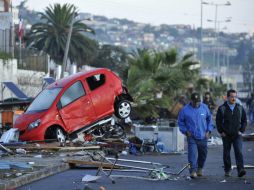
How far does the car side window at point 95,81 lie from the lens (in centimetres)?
2780

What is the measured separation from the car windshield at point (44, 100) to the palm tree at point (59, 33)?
42828 mm

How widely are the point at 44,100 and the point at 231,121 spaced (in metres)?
11.2

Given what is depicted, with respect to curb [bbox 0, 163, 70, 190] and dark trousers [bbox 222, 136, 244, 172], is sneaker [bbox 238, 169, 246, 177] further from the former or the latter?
curb [bbox 0, 163, 70, 190]

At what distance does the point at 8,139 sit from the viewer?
25375 millimetres

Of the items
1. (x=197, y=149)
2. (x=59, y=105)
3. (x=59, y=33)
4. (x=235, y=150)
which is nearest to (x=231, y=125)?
(x=235, y=150)

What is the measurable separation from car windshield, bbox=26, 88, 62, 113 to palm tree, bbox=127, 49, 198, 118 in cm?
1262

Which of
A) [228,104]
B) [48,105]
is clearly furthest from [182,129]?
[48,105]

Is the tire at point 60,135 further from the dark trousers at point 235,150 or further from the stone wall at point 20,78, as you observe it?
Result: the stone wall at point 20,78

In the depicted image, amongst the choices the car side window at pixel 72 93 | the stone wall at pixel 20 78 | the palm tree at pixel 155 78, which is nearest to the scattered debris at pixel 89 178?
the car side window at pixel 72 93

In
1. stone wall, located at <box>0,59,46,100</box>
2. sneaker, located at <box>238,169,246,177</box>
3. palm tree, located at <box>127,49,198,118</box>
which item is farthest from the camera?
stone wall, located at <box>0,59,46,100</box>

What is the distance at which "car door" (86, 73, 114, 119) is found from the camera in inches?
1089

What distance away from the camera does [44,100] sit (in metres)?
27.5

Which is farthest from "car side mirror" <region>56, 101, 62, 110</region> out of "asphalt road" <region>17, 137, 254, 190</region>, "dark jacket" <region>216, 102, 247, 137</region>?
"dark jacket" <region>216, 102, 247, 137</region>

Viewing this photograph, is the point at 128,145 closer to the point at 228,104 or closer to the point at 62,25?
the point at 228,104
